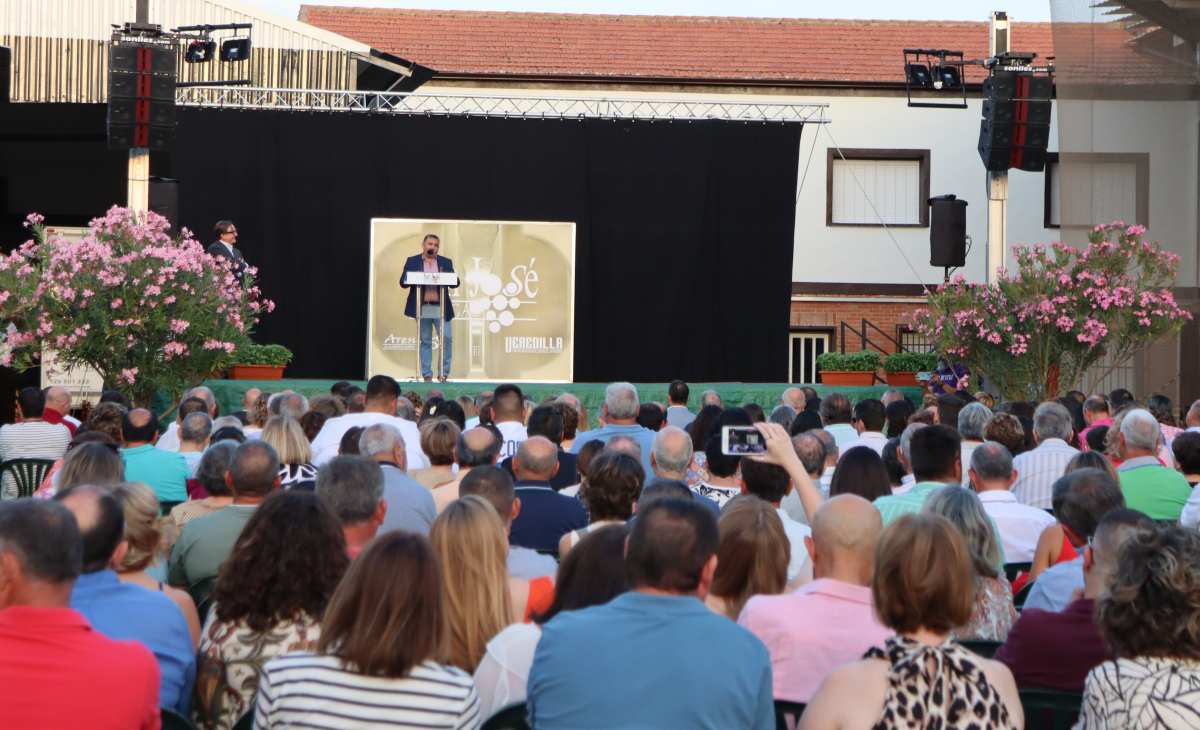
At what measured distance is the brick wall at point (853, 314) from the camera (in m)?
22.8

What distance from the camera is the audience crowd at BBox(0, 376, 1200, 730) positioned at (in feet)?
9.32

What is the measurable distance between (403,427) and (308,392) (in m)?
5.86

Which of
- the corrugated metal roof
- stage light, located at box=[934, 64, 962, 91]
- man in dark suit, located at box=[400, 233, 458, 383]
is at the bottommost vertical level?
man in dark suit, located at box=[400, 233, 458, 383]

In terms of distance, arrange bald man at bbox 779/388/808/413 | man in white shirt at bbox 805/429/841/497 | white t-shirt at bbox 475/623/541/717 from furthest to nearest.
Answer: bald man at bbox 779/388/808/413 → man in white shirt at bbox 805/429/841/497 → white t-shirt at bbox 475/623/541/717

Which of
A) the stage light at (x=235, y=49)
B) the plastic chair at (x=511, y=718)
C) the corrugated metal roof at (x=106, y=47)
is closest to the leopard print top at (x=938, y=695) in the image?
the plastic chair at (x=511, y=718)

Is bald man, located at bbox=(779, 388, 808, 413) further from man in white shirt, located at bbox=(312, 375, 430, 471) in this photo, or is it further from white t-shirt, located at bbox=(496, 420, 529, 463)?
man in white shirt, located at bbox=(312, 375, 430, 471)

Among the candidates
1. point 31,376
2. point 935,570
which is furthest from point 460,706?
point 31,376

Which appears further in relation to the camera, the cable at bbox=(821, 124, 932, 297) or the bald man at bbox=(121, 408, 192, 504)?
the cable at bbox=(821, 124, 932, 297)

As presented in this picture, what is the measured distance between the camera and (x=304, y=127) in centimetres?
1620

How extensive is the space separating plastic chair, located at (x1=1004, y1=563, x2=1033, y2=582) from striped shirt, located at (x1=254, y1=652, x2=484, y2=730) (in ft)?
8.95

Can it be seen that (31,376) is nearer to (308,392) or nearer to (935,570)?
(308,392)

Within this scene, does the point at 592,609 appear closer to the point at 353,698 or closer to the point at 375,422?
the point at 353,698

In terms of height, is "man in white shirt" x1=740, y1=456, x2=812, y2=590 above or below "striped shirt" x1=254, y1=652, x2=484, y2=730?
above

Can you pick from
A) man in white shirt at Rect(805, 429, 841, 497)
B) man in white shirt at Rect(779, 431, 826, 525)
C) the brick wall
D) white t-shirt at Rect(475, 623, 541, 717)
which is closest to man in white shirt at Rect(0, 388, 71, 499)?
man in white shirt at Rect(805, 429, 841, 497)
